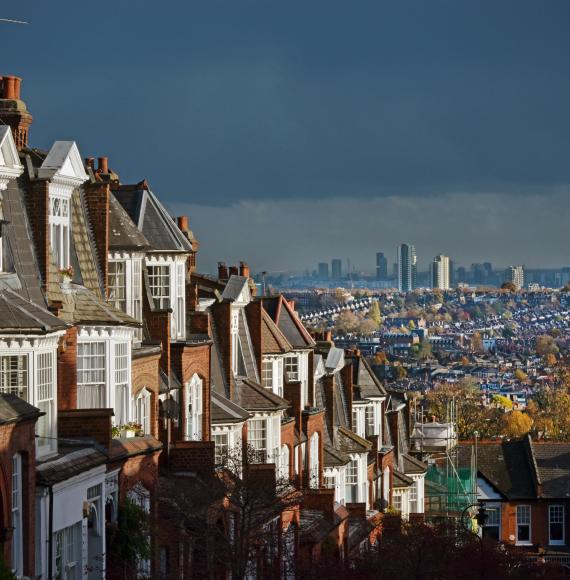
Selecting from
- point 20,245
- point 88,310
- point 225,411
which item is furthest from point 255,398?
point 20,245

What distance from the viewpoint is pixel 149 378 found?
43.7 metres

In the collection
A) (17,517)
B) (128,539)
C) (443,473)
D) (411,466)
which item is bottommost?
(443,473)

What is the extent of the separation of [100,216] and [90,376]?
4.74 meters

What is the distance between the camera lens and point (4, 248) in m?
37.5

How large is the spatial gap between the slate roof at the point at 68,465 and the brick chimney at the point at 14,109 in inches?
324

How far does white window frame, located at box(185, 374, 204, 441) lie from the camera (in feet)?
157

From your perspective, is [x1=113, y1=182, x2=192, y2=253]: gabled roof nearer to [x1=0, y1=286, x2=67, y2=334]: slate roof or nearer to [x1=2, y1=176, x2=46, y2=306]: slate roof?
[x1=2, y1=176, x2=46, y2=306]: slate roof

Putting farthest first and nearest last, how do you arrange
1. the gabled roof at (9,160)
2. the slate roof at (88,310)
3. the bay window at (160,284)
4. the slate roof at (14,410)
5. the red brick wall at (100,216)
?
the bay window at (160,284) → the red brick wall at (100,216) → the slate roof at (88,310) → the gabled roof at (9,160) → the slate roof at (14,410)

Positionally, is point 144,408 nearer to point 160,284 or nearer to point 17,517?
point 160,284

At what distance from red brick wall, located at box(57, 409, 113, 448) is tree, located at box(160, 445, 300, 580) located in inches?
169

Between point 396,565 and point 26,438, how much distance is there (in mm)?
23682

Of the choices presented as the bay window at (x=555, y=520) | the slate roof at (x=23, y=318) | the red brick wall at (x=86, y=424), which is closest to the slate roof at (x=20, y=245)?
the slate roof at (x=23, y=318)

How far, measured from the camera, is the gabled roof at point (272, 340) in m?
60.2

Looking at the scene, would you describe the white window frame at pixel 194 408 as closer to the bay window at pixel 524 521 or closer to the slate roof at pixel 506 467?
the slate roof at pixel 506 467
